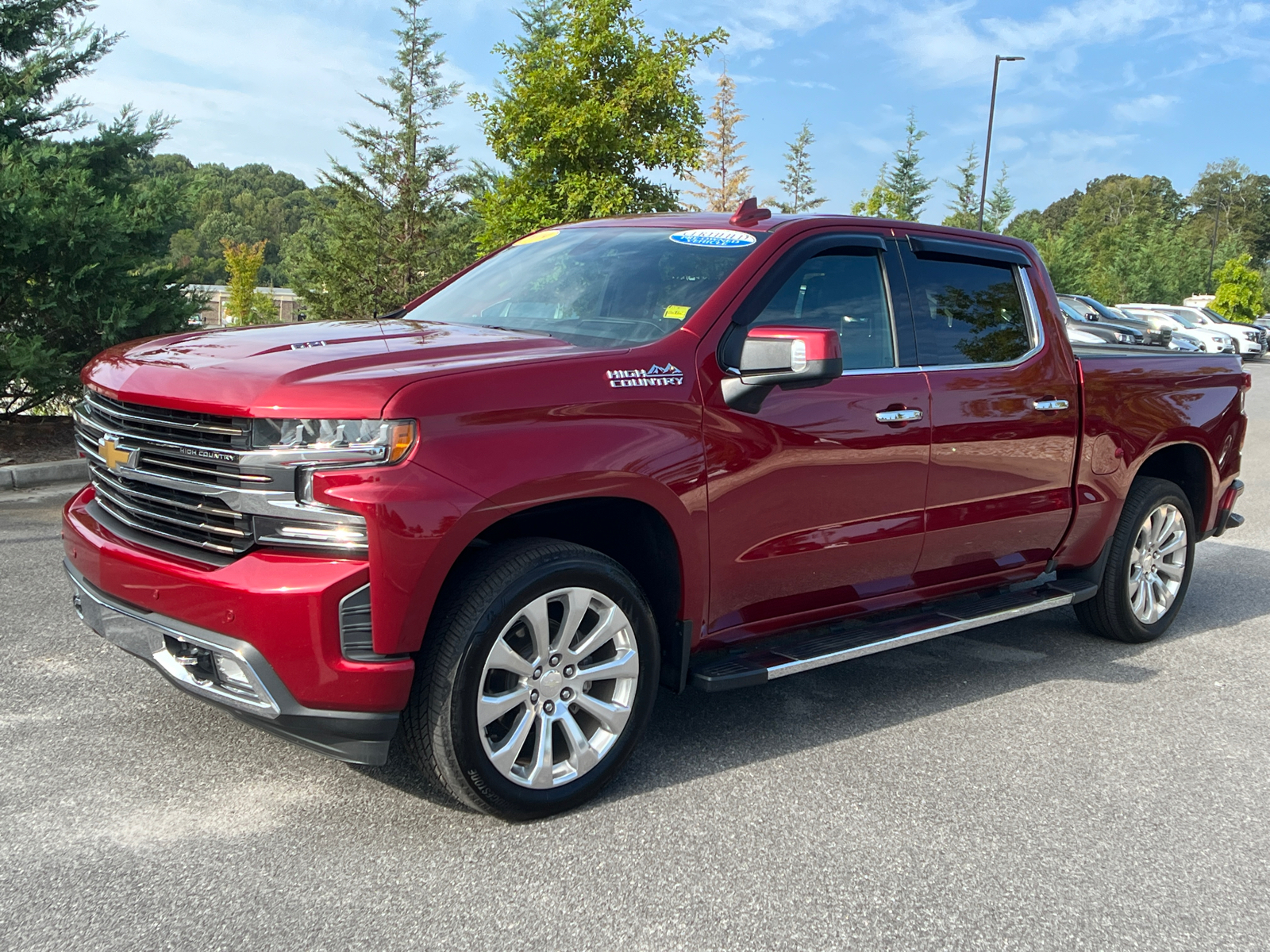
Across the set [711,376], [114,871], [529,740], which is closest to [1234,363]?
[711,376]

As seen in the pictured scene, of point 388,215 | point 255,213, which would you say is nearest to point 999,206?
point 388,215

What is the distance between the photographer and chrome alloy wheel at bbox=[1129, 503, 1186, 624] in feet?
18.3

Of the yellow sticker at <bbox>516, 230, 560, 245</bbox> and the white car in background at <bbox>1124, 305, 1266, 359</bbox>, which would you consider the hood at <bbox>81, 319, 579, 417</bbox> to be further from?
the white car in background at <bbox>1124, 305, 1266, 359</bbox>

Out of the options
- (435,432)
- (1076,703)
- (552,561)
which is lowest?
(1076,703)

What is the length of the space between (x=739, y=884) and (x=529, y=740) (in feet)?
2.52

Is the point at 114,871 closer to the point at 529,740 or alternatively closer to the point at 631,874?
the point at 529,740

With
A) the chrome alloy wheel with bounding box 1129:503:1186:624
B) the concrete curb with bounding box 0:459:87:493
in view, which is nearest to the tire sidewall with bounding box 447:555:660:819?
the chrome alloy wheel with bounding box 1129:503:1186:624

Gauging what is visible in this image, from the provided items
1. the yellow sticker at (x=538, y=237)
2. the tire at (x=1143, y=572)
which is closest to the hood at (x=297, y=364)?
the yellow sticker at (x=538, y=237)

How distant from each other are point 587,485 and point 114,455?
147cm

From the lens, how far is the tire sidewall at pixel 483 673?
10.3 feet

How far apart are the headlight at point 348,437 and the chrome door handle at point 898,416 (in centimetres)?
192

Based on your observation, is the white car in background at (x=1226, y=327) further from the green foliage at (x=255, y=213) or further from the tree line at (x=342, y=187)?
the green foliage at (x=255, y=213)

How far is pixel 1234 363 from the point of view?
237 inches

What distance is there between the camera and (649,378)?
351 centimetres
